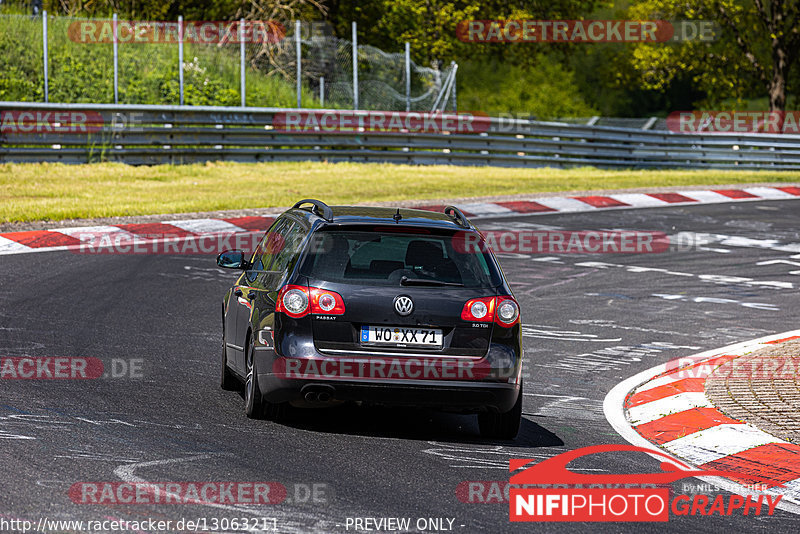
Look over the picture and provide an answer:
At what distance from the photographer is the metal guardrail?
25.9 m

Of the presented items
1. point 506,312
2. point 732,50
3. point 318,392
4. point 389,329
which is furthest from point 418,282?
point 732,50

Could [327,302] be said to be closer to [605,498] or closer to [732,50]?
[605,498]

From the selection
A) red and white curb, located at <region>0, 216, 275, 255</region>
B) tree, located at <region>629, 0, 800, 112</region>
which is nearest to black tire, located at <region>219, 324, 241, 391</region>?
red and white curb, located at <region>0, 216, 275, 255</region>

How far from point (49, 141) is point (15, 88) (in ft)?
7.70

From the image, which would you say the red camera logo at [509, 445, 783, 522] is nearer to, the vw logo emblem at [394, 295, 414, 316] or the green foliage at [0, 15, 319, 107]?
the vw logo emblem at [394, 295, 414, 316]

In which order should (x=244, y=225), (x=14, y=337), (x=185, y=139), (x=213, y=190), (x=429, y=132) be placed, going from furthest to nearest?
(x=429, y=132)
(x=185, y=139)
(x=213, y=190)
(x=244, y=225)
(x=14, y=337)

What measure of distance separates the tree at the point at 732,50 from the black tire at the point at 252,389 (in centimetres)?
4049

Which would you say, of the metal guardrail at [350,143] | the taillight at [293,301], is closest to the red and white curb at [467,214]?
the metal guardrail at [350,143]

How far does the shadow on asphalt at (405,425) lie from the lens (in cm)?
784

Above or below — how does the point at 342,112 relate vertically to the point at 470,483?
above

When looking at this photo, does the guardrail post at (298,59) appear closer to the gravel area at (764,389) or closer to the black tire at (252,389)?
the gravel area at (764,389)

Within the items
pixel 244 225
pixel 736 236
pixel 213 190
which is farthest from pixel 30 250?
pixel 736 236

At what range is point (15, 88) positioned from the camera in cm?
2709

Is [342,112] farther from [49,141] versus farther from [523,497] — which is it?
[523,497]
